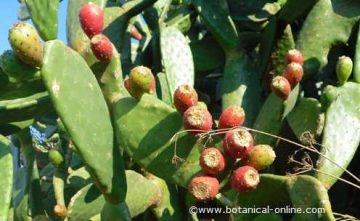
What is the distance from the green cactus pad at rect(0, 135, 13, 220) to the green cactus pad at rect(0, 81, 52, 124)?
0.07m

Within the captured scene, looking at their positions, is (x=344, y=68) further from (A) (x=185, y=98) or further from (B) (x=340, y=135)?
(A) (x=185, y=98)

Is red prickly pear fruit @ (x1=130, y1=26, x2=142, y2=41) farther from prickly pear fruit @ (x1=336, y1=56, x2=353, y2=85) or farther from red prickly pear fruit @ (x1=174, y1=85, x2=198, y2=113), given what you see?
red prickly pear fruit @ (x1=174, y1=85, x2=198, y2=113)

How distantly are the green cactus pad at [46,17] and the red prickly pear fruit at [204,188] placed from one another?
0.46m

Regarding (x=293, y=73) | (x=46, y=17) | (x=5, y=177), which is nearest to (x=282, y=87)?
(x=293, y=73)

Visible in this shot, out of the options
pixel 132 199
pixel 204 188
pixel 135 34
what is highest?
pixel 204 188

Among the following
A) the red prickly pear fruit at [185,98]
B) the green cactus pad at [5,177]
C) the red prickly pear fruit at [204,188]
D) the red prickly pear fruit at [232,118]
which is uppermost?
the red prickly pear fruit at [185,98]

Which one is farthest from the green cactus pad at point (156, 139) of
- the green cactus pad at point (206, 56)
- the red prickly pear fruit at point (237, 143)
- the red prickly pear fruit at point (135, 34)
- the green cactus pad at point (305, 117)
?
the red prickly pear fruit at point (135, 34)

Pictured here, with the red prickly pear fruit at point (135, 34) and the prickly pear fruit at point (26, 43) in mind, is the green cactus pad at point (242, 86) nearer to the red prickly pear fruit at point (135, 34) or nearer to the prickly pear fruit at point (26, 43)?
the prickly pear fruit at point (26, 43)

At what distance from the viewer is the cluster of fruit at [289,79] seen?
1633 millimetres

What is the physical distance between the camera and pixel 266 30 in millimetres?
2107

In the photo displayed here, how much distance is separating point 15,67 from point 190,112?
15.8 inches

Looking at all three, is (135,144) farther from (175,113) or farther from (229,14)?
(229,14)

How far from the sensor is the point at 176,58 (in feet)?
6.55

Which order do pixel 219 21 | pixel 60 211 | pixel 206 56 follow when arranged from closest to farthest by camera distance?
pixel 60 211
pixel 219 21
pixel 206 56
